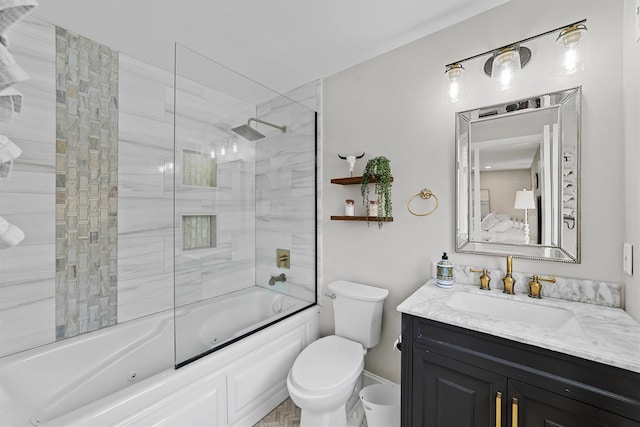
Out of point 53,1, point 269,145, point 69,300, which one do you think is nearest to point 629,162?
point 269,145

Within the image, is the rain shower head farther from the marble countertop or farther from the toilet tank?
the marble countertop

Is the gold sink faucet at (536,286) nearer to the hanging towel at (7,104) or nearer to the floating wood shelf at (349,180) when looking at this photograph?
the floating wood shelf at (349,180)

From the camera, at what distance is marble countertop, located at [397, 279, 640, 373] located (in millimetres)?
917

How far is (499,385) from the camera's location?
1094mm

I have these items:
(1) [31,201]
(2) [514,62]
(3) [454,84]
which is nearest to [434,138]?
(3) [454,84]

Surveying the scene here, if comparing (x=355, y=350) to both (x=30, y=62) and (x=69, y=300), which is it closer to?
(x=69, y=300)

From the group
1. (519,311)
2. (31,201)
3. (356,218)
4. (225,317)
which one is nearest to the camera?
(519,311)

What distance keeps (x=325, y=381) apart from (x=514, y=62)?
194 centimetres

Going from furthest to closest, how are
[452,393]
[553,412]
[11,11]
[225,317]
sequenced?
[225,317] < [452,393] < [553,412] < [11,11]

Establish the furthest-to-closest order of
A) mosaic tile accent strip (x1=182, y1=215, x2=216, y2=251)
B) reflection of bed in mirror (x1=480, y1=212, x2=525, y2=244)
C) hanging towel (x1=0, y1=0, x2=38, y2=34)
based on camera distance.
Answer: mosaic tile accent strip (x1=182, y1=215, x2=216, y2=251)
reflection of bed in mirror (x1=480, y1=212, x2=525, y2=244)
hanging towel (x1=0, y1=0, x2=38, y2=34)

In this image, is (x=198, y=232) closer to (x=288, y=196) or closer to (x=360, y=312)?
(x=288, y=196)

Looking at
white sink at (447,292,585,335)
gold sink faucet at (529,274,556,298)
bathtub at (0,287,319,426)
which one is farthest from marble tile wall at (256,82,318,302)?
gold sink faucet at (529,274,556,298)

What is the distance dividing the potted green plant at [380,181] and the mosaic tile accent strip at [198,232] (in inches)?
42.2

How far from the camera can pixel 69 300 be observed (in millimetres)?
1784
